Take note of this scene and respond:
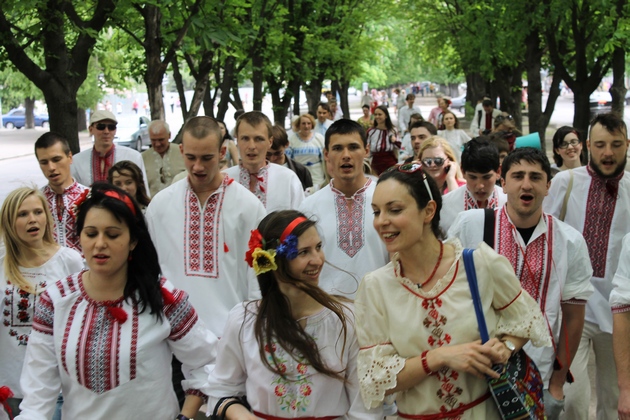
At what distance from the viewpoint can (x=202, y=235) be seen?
5.98 meters

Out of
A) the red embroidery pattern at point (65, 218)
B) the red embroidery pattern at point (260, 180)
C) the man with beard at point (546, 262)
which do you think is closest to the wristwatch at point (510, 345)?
the man with beard at point (546, 262)

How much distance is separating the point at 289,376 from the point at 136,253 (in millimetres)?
936

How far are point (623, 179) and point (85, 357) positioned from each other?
13.0ft

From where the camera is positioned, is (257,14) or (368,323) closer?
(368,323)

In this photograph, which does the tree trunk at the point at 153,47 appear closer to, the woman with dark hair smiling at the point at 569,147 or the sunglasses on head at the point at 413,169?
the woman with dark hair smiling at the point at 569,147

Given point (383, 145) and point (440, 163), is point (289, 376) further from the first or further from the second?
point (383, 145)

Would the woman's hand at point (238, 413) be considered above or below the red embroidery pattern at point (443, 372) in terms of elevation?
below

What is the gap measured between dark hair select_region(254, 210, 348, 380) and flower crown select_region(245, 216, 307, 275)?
22mm

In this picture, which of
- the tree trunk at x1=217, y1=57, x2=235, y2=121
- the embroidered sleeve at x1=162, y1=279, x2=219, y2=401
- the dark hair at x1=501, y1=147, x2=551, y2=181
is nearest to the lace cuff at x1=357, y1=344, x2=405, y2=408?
the embroidered sleeve at x1=162, y1=279, x2=219, y2=401

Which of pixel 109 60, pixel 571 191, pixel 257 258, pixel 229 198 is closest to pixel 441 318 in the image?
pixel 257 258

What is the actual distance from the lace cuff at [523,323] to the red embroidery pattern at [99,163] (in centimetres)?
603

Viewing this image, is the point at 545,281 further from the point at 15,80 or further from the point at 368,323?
the point at 15,80

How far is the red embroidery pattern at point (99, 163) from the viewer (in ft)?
30.0

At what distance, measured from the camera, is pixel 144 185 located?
832 centimetres
